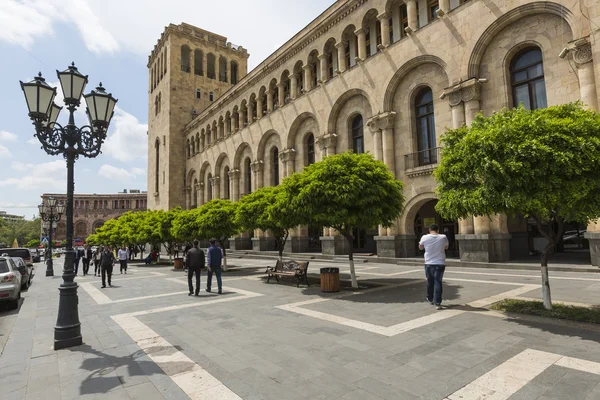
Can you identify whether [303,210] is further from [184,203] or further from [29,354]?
[184,203]

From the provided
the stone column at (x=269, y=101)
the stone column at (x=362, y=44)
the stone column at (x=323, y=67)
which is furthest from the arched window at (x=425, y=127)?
the stone column at (x=269, y=101)

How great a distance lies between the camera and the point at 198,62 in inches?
1965

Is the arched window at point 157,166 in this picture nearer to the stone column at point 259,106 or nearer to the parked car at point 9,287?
the stone column at point 259,106

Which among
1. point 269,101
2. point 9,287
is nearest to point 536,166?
point 9,287

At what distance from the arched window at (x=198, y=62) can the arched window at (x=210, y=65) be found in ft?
3.58

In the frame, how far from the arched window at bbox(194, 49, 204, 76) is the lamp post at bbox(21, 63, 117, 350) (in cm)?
4683

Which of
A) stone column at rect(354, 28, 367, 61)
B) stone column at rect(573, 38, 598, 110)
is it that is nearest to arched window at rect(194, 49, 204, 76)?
stone column at rect(354, 28, 367, 61)

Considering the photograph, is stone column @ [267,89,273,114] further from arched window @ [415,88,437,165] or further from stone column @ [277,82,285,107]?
arched window @ [415,88,437,165]

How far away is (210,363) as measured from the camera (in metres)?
4.89

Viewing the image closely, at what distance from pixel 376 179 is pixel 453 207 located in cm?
374

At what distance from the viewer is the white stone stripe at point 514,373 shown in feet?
12.3

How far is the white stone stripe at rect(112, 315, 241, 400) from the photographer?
3975mm

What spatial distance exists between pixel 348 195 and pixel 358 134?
→ 1394 cm

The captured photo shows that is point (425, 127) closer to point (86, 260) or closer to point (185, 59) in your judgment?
point (86, 260)
